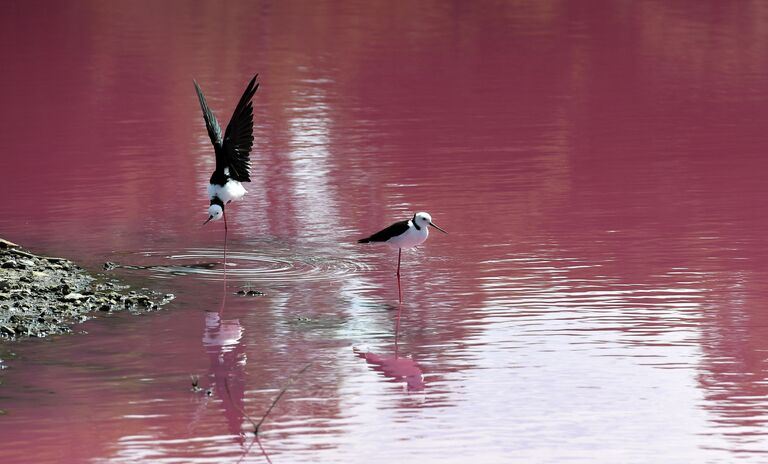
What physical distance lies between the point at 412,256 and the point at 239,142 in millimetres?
1945

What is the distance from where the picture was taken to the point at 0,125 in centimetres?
2197

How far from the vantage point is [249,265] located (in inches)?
508

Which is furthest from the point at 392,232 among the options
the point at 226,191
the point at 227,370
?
the point at 227,370

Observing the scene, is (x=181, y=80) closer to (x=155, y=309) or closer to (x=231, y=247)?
(x=231, y=247)

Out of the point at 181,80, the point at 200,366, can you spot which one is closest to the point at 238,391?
the point at 200,366

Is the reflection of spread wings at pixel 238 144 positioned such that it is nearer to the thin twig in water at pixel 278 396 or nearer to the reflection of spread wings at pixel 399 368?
the reflection of spread wings at pixel 399 368

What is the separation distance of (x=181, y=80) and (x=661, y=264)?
605 inches

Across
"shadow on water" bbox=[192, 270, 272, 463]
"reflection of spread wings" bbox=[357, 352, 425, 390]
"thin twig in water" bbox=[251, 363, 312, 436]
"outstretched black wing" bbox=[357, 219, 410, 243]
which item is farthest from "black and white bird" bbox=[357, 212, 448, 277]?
"thin twig in water" bbox=[251, 363, 312, 436]

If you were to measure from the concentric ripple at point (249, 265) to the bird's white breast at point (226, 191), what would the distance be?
49 cm

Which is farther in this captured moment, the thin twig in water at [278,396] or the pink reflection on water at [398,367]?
the pink reflection on water at [398,367]

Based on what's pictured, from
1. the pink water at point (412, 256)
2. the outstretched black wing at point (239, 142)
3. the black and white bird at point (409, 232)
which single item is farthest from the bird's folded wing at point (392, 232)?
the outstretched black wing at point (239, 142)

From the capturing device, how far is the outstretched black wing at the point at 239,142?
1348 centimetres

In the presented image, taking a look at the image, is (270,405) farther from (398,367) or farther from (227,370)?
(398,367)

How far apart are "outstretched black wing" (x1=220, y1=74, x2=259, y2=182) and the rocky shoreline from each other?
1941 mm
